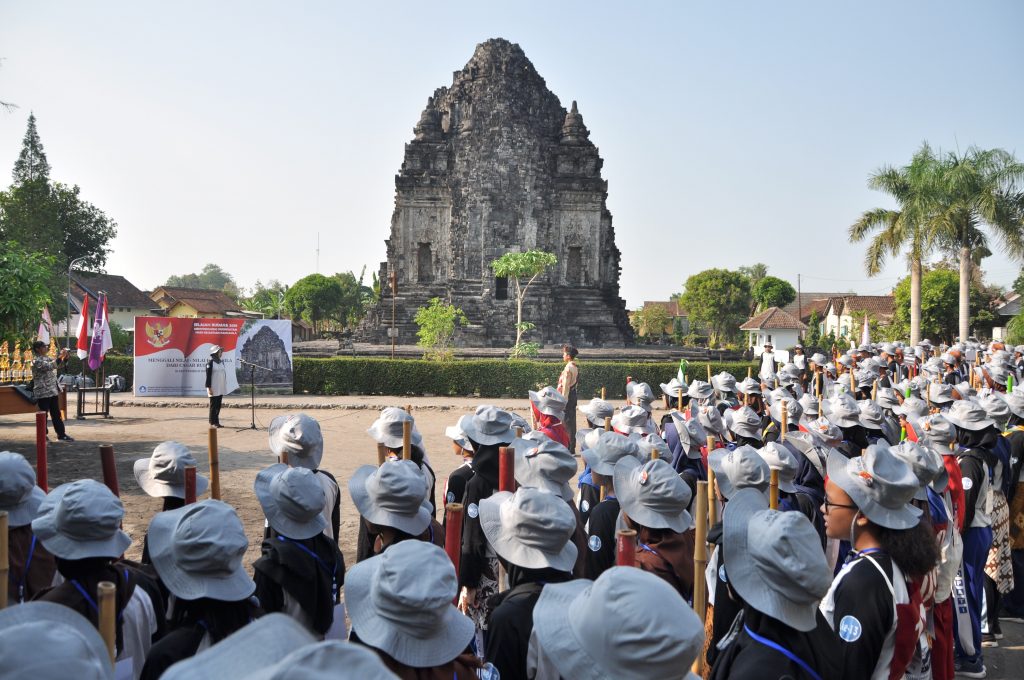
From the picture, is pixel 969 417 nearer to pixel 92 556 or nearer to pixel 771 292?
pixel 92 556

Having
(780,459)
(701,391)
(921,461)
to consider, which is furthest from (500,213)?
(921,461)

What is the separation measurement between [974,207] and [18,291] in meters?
28.5

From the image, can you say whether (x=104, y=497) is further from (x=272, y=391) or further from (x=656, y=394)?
(x=656, y=394)

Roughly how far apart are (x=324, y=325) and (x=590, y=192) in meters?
37.0

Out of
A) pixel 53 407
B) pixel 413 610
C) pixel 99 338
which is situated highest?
Result: pixel 99 338

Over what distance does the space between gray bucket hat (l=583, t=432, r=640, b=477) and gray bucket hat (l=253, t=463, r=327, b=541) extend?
76.6 inches

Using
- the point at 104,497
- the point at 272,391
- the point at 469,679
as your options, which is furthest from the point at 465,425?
the point at 272,391

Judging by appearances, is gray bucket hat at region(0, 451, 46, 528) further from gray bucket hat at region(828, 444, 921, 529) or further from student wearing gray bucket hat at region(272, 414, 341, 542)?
gray bucket hat at region(828, 444, 921, 529)

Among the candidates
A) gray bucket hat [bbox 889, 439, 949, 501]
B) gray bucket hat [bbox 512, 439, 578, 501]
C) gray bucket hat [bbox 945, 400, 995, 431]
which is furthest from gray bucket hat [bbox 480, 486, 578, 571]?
gray bucket hat [bbox 945, 400, 995, 431]

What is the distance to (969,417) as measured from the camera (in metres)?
5.85

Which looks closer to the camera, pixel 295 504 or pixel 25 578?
pixel 295 504

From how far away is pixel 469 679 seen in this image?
2.49m

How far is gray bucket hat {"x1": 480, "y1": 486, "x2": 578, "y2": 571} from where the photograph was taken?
3.08 m

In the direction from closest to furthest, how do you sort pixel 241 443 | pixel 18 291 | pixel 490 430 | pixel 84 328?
pixel 490 430 → pixel 18 291 → pixel 241 443 → pixel 84 328
